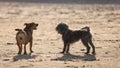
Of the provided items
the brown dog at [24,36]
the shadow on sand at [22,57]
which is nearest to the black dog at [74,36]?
the brown dog at [24,36]

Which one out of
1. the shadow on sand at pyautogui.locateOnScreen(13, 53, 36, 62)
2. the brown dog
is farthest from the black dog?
the shadow on sand at pyautogui.locateOnScreen(13, 53, 36, 62)

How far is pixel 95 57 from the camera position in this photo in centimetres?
1465

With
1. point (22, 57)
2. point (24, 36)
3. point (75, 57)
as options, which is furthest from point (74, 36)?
point (22, 57)

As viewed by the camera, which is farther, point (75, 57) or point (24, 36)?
point (24, 36)

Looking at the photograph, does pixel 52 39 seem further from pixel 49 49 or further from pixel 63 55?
pixel 63 55

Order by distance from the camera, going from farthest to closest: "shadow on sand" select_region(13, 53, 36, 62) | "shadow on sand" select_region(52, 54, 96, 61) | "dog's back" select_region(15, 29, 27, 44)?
"dog's back" select_region(15, 29, 27, 44) → "shadow on sand" select_region(13, 53, 36, 62) → "shadow on sand" select_region(52, 54, 96, 61)

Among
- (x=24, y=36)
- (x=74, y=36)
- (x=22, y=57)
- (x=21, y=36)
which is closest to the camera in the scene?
(x=22, y=57)

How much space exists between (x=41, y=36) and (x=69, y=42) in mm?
4756

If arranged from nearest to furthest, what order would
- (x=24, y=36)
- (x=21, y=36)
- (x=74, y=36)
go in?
1. (x=21, y=36)
2. (x=24, y=36)
3. (x=74, y=36)

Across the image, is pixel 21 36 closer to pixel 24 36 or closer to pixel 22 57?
pixel 24 36

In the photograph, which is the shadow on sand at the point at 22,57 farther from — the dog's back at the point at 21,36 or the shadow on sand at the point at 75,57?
the shadow on sand at the point at 75,57

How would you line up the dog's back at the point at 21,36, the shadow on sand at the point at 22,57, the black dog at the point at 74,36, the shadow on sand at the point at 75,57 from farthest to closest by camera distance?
the black dog at the point at 74,36
the dog's back at the point at 21,36
the shadow on sand at the point at 22,57
the shadow on sand at the point at 75,57

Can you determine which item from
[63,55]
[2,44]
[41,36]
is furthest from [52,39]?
[63,55]

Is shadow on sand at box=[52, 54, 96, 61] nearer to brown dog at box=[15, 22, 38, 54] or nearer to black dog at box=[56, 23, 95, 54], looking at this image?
black dog at box=[56, 23, 95, 54]
